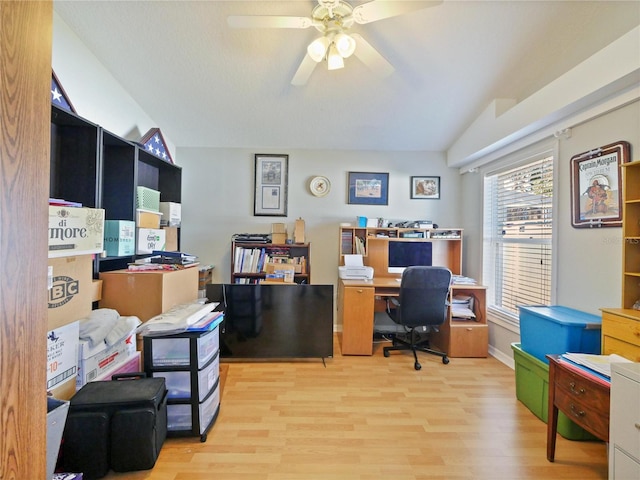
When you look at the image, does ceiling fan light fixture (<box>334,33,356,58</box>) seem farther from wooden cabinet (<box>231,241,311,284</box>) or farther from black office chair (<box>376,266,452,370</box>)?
wooden cabinet (<box>231,241,311,284</box>)

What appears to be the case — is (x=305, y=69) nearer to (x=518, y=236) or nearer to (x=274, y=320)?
(x=274, y=320)

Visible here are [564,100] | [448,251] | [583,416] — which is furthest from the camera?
[448,251]

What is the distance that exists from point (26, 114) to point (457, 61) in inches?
104

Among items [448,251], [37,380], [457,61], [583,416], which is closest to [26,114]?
[37,380]

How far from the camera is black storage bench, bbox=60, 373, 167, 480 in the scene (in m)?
1.38

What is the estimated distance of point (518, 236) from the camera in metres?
2.82

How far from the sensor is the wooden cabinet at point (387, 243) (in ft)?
11.1

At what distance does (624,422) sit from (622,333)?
0.56 meters

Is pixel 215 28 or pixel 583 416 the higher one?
pixel 215 28

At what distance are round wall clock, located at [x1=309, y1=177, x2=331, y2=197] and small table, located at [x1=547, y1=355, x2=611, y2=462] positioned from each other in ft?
8.72

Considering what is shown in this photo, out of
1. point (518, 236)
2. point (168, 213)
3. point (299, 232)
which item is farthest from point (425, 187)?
point (168, 213)

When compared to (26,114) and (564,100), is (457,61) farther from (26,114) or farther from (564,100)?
(26,114)

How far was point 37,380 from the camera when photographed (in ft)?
2.40

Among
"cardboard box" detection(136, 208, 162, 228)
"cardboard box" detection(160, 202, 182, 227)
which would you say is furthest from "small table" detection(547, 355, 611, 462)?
"cardboard box" detection(160, 202, 182, 227)
